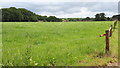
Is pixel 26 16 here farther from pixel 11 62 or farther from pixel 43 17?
pixel 11 62

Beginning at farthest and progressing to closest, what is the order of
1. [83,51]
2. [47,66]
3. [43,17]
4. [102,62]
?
[43,17] → [83,51] → [102,62] → [47,66]

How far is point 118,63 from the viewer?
8773 mm

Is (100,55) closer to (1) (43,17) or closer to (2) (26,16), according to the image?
(2) (26,16)

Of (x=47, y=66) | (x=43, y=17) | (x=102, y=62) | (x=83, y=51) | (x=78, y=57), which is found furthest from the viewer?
(x=43, y=17)

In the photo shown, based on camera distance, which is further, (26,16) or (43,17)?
(43,17)

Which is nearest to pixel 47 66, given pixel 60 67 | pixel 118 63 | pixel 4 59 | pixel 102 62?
pixel 60 67

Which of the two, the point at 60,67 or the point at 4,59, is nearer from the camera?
the point at 60,67

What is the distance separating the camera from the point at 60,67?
7496 millimetres

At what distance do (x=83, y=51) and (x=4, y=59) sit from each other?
178 inches

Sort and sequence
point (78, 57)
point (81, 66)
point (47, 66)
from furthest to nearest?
point (78, 57), point (81, 66), point (47, 66)

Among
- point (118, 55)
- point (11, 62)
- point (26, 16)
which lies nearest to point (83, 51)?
point (118, 55)

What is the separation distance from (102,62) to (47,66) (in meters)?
2.77

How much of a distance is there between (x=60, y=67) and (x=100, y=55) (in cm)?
329

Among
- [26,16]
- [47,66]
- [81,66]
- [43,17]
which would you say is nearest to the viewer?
[47,66]
